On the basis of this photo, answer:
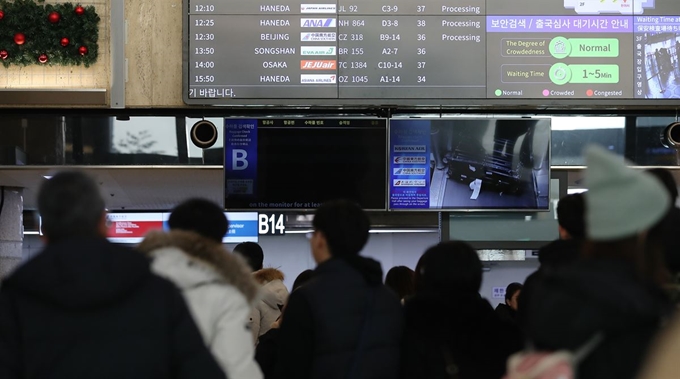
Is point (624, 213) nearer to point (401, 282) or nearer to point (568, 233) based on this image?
point (568, 233)

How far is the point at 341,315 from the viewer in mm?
3123

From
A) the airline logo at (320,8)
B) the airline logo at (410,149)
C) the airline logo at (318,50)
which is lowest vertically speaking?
the airline logo at (410,149)

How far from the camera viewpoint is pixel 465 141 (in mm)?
5750

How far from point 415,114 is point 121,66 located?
186cm

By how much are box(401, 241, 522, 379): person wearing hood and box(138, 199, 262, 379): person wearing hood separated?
65cm

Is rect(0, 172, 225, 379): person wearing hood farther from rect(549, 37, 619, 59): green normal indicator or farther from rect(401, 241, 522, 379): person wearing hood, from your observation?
rect(549, 37, 619, 59): green normal indicator

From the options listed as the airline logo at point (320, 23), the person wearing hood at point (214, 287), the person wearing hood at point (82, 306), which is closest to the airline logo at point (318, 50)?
the airline logo at point (320, 23)

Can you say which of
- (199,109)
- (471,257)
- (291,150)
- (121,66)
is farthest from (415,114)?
(471,257)

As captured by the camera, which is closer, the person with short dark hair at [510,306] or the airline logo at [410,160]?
the person with short dark hair at [510,306]

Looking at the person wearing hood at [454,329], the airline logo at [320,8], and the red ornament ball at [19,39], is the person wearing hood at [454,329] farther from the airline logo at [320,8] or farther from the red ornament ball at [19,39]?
the red ornament ball at [19,39]

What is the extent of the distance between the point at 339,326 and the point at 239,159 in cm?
273

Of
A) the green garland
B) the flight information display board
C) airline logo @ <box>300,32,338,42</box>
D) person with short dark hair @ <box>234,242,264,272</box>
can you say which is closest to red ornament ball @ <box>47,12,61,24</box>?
the green garland

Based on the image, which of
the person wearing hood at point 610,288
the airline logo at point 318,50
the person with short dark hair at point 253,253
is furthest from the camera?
the airline logo at point 318,50

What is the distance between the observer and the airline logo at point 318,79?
538 centimetres
